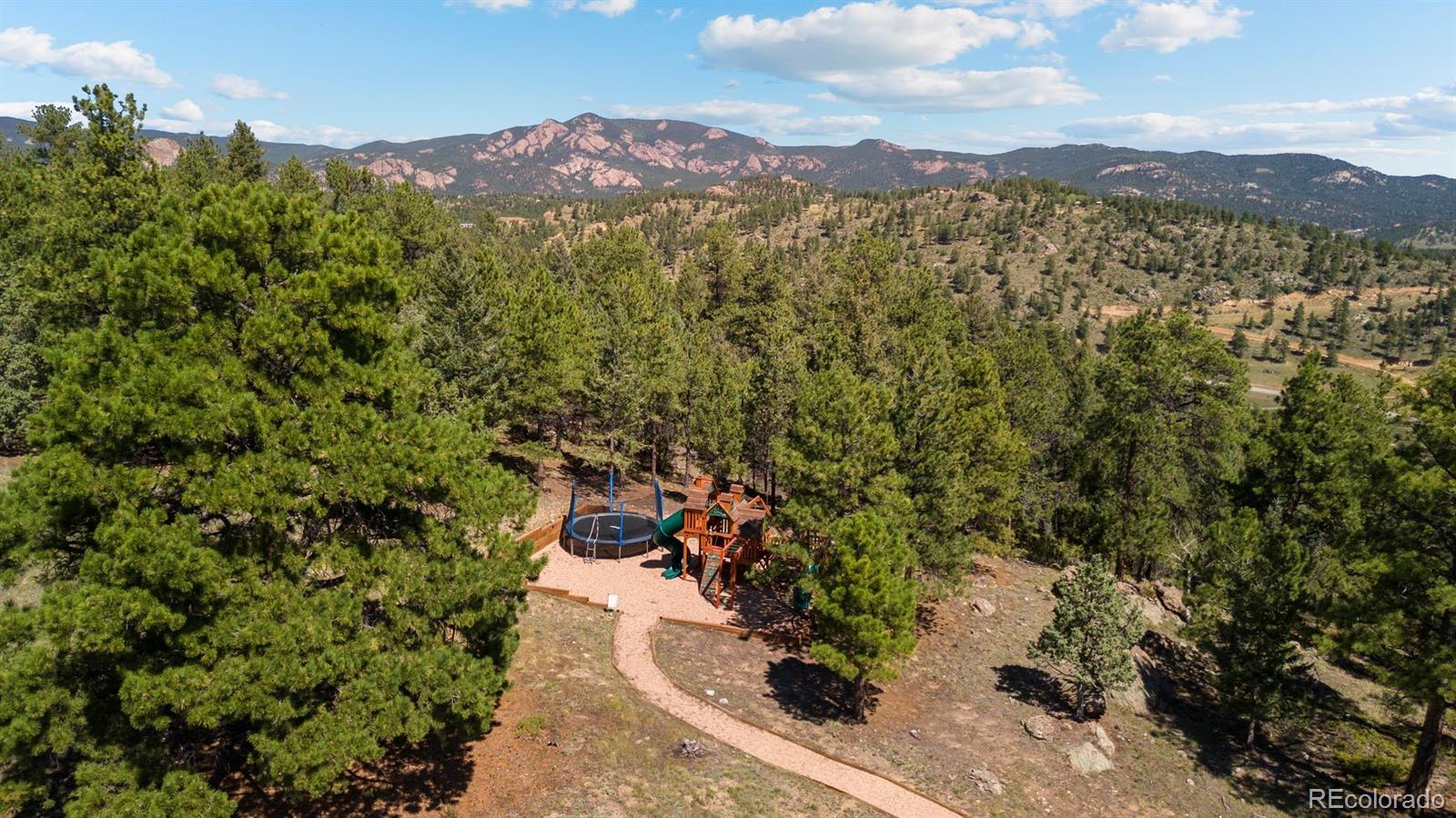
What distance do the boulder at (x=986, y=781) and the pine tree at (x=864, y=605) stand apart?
10.6ft

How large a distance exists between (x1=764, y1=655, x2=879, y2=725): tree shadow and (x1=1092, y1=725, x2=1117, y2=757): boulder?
6.52 m

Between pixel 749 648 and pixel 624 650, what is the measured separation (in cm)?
452

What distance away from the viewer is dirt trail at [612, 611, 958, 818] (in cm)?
1745

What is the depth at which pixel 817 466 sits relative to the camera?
2362cm

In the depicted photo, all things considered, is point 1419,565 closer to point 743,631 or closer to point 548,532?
point 743,631

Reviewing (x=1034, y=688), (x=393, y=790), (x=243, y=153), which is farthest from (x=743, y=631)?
(x=243, y=153)

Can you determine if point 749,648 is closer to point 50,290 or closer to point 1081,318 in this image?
point 50,290

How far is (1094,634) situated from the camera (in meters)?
21.1

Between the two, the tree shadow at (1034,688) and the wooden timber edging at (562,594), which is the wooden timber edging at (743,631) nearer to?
the wooden timber edging at (562,594)

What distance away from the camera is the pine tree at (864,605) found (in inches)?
748

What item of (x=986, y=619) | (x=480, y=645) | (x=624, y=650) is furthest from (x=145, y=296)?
(x=986, y=619)

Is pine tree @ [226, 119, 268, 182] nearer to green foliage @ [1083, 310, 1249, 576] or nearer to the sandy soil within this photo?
the sandy soil

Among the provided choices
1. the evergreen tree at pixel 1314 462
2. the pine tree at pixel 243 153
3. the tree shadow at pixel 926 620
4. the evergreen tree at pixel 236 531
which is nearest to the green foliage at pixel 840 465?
the tree shadow at pixel 926 620

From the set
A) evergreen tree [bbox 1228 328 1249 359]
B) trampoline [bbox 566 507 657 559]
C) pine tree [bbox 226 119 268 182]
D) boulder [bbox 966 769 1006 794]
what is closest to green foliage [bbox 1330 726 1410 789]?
boulder [bbox 966 769 1006 794]
